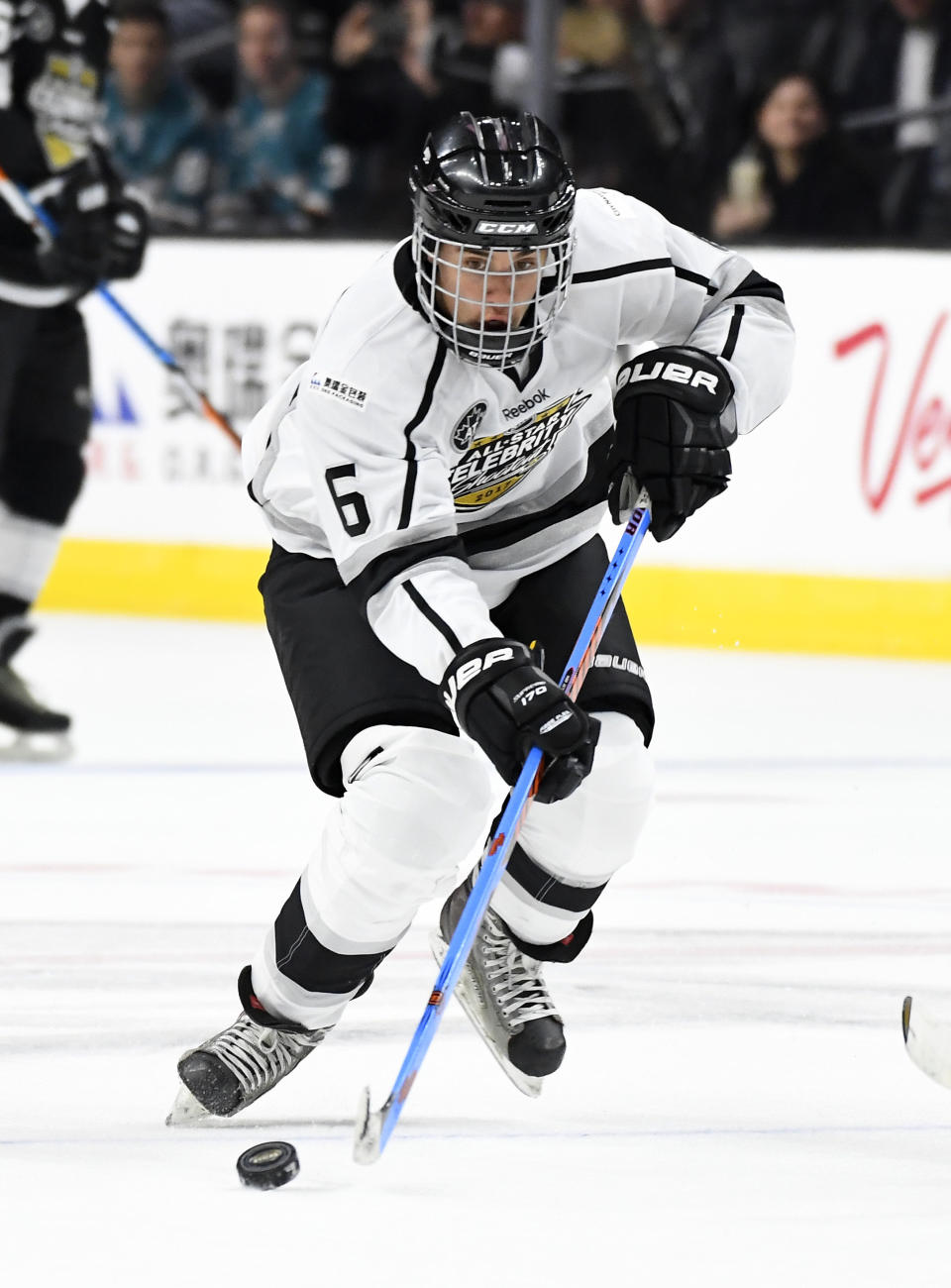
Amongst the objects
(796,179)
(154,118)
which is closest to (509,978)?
(796,179)

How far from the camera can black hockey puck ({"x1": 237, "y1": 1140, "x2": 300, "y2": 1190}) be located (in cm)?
202

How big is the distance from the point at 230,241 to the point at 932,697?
2.39 m

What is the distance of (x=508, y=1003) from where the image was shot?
96.0 inches

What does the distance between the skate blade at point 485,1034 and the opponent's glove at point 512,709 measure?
37 centimetres

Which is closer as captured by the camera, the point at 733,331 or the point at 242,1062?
the point at 242,1062

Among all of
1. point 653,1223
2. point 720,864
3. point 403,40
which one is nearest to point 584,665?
point 653,1223

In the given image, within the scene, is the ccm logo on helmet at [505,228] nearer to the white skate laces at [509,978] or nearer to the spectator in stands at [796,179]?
the white skate laces at [509,978]

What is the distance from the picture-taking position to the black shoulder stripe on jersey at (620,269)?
233 cm

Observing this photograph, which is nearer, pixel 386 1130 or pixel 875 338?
pixel 386 1130

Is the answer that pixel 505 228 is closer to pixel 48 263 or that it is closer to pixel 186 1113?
pixel 186 1113

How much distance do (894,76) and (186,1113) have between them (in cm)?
406

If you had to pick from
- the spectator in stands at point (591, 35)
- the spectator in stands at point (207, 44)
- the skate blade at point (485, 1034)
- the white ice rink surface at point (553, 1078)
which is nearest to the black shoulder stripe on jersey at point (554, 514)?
the skate blade at point (485, 1034)

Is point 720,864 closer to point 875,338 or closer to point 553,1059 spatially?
point 553,1059

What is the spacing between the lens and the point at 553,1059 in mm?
2346
